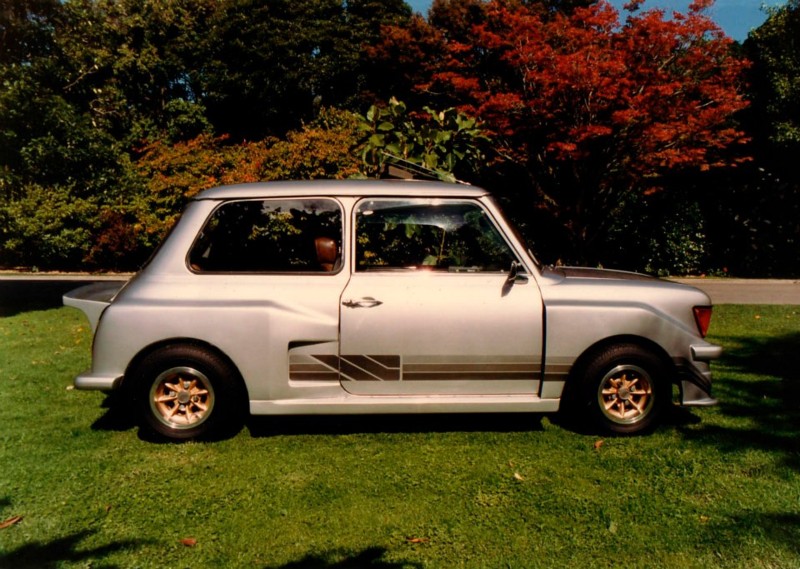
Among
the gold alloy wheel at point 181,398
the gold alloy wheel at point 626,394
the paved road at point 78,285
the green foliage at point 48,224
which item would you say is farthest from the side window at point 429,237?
the green foliage at point 48,224

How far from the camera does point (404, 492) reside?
3783 millimetres

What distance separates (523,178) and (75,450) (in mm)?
12332

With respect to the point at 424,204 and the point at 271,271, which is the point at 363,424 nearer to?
the point at 271,271

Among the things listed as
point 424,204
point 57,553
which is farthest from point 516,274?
point 57,553

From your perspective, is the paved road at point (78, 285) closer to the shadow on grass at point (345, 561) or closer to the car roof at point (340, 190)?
the car roof at point (340, 190)

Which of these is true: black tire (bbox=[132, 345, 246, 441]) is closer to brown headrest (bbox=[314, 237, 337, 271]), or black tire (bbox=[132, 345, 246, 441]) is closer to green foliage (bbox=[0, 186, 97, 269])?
brown headrest (bbox=[314, 237, 337, 271])

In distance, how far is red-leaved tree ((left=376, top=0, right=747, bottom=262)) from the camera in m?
11.2

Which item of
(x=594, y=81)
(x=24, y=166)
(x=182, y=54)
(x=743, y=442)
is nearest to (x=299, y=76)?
(x=182, y=54)

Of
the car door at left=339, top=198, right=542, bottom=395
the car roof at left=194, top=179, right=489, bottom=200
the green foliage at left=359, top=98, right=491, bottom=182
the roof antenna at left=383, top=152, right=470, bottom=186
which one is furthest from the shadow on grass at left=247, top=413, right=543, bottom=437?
the green foliage at left=359, top=98, right=491, bottom=182

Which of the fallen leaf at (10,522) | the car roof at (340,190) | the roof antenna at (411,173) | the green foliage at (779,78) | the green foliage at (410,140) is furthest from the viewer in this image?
the green foliage at (779,78)

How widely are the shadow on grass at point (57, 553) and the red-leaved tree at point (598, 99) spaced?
9.91 m

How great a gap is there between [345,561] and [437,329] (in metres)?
1.77

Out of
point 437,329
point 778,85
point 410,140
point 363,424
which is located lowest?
point 363,424

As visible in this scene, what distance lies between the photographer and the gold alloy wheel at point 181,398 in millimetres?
4410
